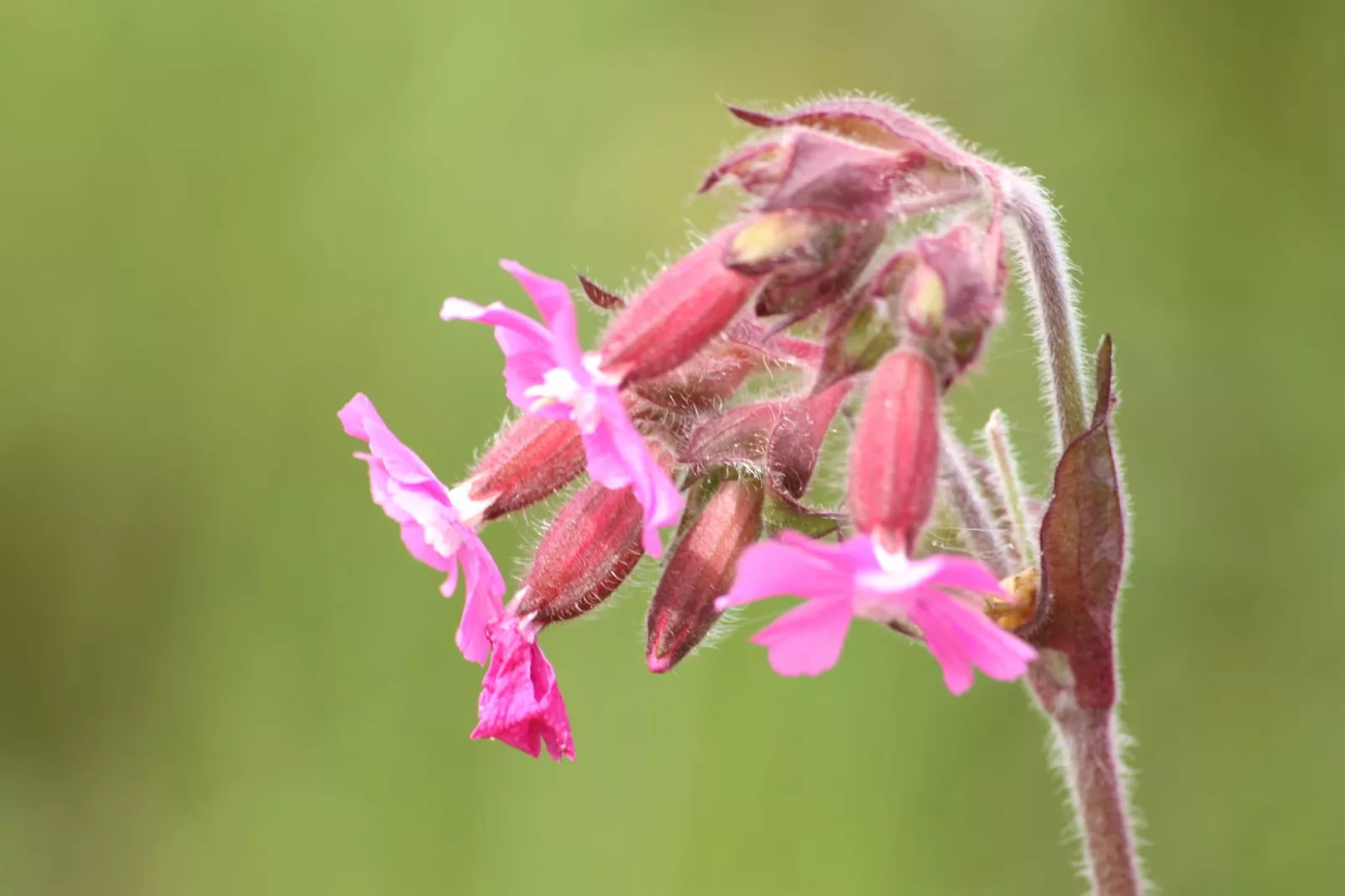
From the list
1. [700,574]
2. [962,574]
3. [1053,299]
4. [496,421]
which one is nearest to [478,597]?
[700,574]

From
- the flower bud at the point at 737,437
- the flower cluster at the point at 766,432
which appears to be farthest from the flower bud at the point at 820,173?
the flower bud at the point at 737,437

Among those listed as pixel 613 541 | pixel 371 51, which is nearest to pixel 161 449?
pixel 371 51

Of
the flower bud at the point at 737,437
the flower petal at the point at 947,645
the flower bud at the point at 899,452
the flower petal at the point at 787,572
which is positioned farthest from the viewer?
the flower bud at the point at 737,437

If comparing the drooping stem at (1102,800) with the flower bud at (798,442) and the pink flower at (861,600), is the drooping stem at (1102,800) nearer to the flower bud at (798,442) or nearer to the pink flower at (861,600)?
the flower bud at (798,442)

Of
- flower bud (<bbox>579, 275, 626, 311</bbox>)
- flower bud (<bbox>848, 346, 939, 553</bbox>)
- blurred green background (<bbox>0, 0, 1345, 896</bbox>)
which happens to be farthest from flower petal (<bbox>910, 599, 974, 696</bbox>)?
blurred green background (<bbox>0, 0, 1345, 896</bbox>)

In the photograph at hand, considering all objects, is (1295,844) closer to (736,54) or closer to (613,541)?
(613,541)

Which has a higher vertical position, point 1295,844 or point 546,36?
point 546,36
